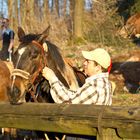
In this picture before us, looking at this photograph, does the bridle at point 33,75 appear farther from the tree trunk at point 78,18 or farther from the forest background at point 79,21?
the tree trunk at point 78,18

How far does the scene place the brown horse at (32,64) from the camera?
4996 millimetres

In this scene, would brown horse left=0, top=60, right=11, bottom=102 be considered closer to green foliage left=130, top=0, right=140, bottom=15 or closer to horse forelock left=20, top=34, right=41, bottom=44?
horse forelock left=20, top=34, right=41, bottom=44

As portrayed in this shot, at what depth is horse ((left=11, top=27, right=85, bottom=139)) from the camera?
4996 mm

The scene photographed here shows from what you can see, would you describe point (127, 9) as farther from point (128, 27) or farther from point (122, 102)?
Result: point (122, 102)

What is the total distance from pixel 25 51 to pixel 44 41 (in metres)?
0.34

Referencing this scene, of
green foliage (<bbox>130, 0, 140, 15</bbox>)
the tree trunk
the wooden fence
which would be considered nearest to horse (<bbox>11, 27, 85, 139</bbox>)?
the wooden fence

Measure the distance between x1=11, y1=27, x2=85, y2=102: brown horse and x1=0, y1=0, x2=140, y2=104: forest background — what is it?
13.3m

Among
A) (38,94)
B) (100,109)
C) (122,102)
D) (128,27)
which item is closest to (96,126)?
(100,109)

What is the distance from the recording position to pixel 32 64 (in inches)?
204

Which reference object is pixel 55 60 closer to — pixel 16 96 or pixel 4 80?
pixel 16 96

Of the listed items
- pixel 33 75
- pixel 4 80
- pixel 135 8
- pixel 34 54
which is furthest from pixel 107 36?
pixel 33 75

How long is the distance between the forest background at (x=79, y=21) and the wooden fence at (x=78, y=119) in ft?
48.5

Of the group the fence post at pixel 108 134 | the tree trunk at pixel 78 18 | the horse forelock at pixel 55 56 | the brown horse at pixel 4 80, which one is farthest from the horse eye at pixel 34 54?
the tree trunk at pixel 78 18

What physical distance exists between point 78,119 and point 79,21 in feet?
58.9
